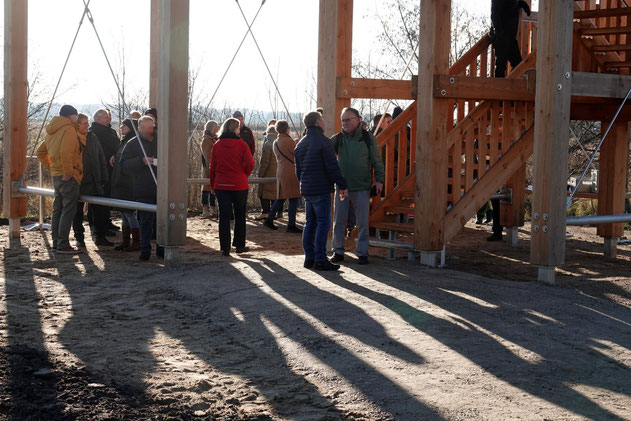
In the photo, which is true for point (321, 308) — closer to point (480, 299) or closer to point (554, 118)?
point (480, 299)

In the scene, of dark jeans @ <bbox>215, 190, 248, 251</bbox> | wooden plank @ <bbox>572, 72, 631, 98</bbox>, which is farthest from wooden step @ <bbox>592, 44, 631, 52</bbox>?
dark jeans @ <bbox>215, 190, 248, 251</bbox>

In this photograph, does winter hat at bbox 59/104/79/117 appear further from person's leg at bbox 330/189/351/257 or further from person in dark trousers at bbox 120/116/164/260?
person's leg at bbox 330/189/351/257

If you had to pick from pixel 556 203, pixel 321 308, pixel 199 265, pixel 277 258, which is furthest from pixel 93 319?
pixel 556 203

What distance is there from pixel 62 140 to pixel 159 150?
1838 millimetres

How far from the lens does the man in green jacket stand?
985 cm

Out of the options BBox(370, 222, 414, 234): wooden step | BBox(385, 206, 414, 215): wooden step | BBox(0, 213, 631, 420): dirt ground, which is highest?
BBox(385, 206, 414, 215): wooden step

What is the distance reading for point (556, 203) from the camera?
29.3 ft

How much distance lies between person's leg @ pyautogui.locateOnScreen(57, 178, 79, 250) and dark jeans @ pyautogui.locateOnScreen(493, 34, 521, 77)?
5712 mm

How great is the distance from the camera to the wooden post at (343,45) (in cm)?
1095

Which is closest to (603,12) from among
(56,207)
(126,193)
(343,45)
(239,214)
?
(343,45)

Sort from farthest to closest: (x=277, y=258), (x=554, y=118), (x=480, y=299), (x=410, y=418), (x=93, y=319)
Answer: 1. (x=277, y=258)
2. (x=554, y=118)
3. (x=480, y=299)
4. (x=93, y=319)
5. (x=410, y=418)

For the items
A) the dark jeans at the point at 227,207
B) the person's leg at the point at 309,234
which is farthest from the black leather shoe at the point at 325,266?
the dark jeans at the point at 227,207

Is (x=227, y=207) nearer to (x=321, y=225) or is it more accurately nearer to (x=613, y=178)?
(x=321, y=225)

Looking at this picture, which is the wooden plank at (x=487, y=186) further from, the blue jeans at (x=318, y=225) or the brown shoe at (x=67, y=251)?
the brown shoe at (x=67, y=251)
